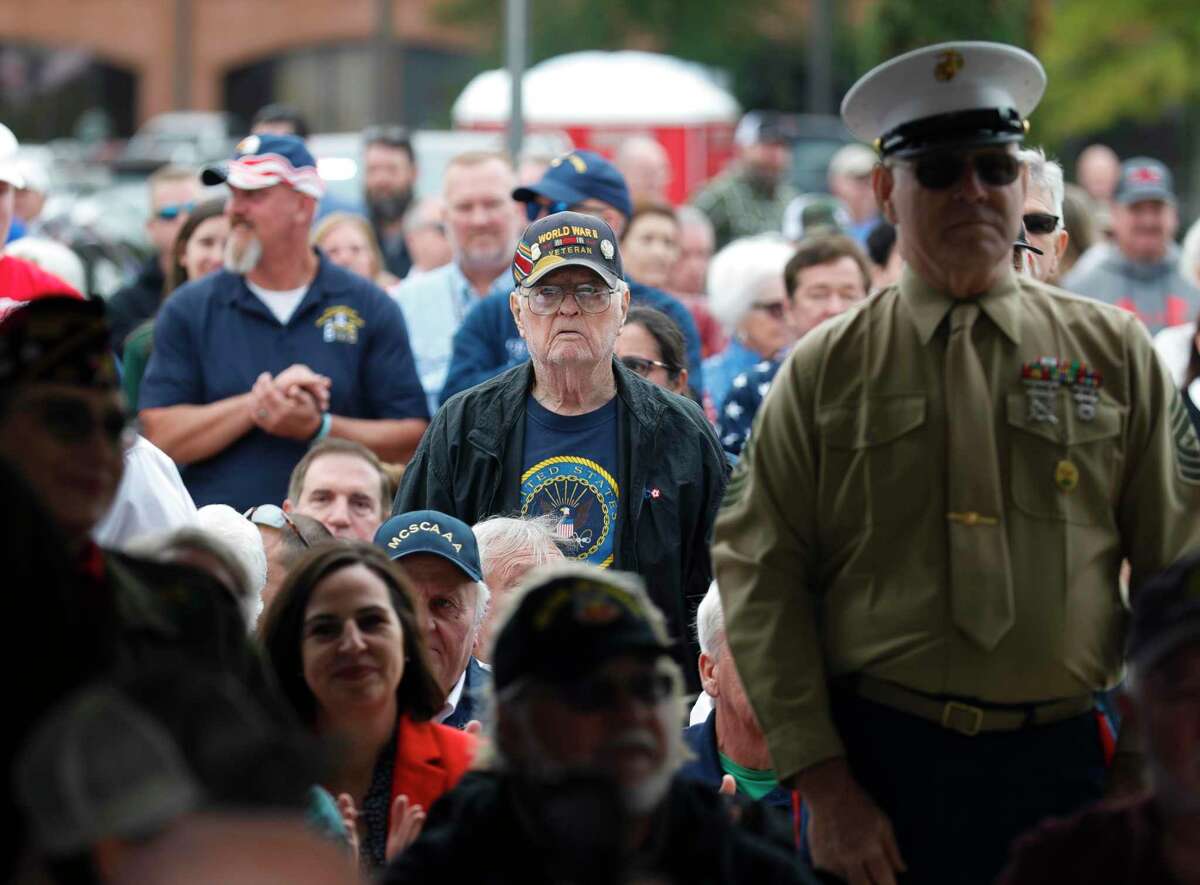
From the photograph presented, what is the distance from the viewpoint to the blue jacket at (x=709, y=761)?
4.93 meters

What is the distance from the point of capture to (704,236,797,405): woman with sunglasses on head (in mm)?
8695

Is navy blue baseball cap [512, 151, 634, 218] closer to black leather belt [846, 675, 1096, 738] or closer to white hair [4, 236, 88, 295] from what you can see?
white hair [4, 236, 88, 295]

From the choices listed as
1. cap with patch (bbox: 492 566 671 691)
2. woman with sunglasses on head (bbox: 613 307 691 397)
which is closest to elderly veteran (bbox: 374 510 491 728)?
woman with sunglasses on head (bbox: 613 307 691 397)

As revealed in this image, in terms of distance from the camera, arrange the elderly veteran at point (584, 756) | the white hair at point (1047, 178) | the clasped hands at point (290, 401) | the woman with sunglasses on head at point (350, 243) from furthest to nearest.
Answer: the woman with sunglasses on head at point (350, 243) → the clasped hands at point (290, 401) → the white hair at point (1047, 178) → the elderly veteran at point (584, 756)

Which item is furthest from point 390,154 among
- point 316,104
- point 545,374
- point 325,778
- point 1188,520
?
point 316,104

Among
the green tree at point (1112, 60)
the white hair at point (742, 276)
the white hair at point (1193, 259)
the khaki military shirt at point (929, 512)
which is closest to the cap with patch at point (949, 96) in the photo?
the khaki military shirt at point (929, 512)

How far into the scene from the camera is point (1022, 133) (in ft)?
13.5

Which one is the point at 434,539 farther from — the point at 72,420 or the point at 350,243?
the point at 350,243

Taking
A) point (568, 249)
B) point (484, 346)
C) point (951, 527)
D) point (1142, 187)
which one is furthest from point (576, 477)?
point (1142, 187)

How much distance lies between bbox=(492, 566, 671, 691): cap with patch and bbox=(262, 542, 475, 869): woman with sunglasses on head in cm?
111

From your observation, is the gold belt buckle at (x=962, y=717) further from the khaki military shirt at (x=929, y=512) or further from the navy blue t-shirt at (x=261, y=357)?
the navy blue t-shirt at (x=261, y=357)

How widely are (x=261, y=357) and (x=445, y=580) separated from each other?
1946 mm

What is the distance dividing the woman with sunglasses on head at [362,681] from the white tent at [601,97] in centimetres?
1835

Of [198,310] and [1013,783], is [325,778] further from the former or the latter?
[198,310]
